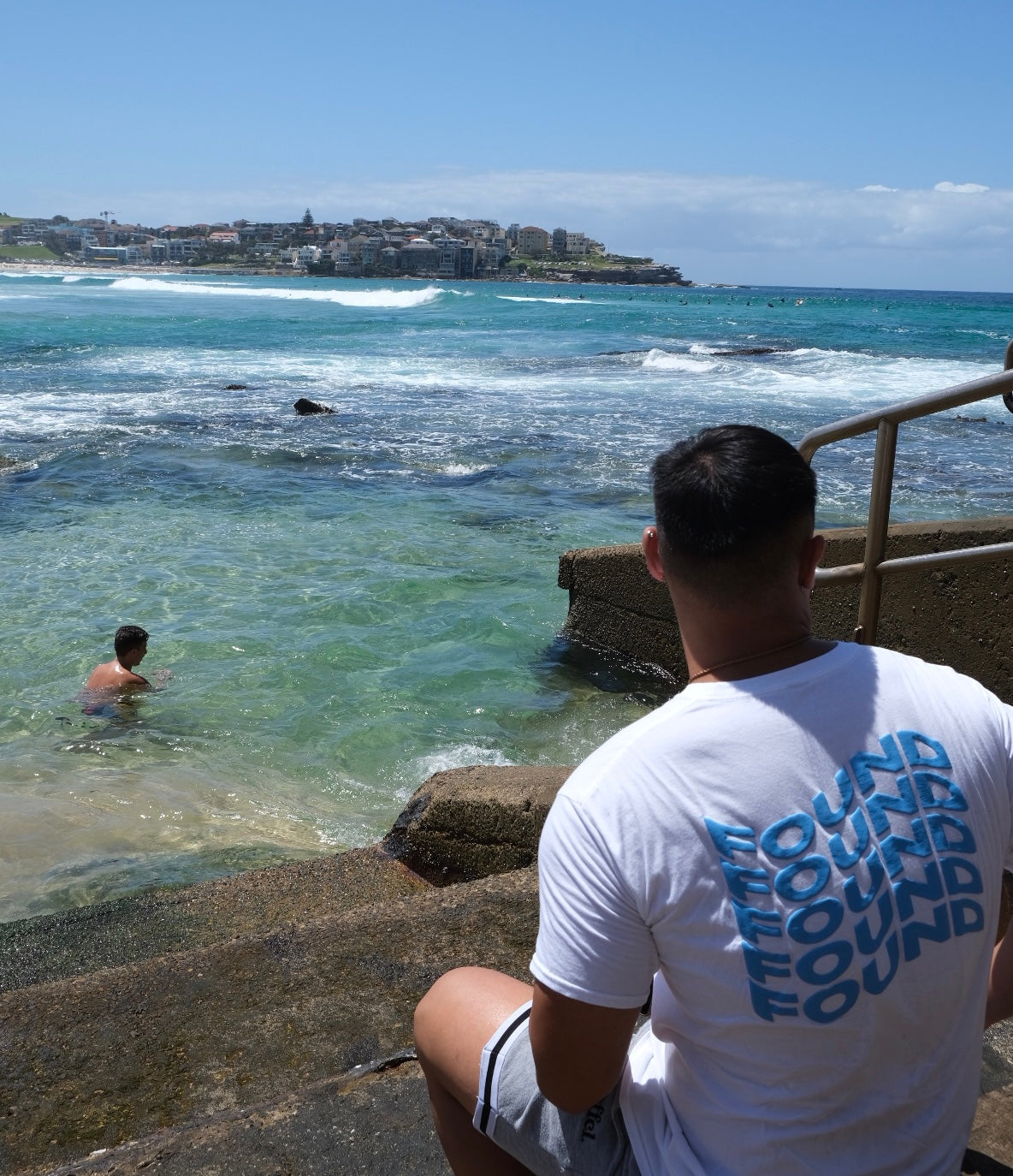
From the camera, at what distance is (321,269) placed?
139375 mm

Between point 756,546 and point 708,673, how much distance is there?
0.18 m

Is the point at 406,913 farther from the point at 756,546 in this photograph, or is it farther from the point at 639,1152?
the point at 756,546

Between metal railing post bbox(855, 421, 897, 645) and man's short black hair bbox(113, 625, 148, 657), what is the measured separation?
5.30 metres

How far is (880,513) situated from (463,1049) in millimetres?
1951

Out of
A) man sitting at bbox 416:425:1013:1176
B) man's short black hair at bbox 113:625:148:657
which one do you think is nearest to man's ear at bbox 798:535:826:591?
man sitting at bbox 416:425:1013:1176

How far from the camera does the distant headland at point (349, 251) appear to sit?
142750 millimetres

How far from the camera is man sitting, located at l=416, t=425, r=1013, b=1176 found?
1387 mm

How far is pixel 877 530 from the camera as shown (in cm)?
314

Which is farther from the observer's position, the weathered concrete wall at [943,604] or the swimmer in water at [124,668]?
the swimmer in water at [124,668]

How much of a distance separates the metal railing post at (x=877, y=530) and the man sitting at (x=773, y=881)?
1622 millimetres

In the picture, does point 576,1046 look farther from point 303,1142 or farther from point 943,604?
point 943,604

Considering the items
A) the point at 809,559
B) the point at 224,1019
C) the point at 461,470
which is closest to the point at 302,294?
the point at 461,470

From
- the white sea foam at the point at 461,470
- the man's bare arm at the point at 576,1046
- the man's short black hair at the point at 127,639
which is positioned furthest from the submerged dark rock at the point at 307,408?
the man's bare arm at the point at 576,1046

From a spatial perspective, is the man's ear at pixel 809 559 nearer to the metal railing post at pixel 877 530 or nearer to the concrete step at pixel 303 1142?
the concrete step at pixel 303 1142
